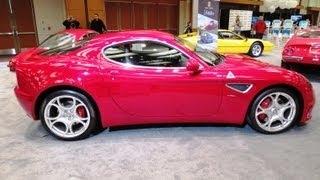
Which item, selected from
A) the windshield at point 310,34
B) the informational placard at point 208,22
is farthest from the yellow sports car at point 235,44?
the windshield at point 310,34

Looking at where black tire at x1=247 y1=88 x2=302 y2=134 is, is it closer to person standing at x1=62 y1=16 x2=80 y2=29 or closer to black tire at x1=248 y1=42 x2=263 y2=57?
black tire at x1=248 y1=42 x2=263 y2=57

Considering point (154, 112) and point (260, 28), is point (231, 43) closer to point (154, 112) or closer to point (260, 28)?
point (260, 28)

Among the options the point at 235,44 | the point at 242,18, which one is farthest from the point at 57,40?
the point at 242,18

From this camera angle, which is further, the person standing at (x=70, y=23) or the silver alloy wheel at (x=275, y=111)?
the person standing at (x=70, y=23)

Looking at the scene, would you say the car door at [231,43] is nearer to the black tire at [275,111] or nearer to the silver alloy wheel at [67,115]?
the black tire at [275,111]

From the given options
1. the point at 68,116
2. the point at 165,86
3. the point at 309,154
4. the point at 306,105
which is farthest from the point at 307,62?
the point at 68,116

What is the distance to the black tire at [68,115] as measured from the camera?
10.7ft

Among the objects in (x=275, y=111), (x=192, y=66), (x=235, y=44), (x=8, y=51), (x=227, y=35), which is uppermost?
(x=192, y=66)

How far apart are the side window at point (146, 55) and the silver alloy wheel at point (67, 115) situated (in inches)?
27.3

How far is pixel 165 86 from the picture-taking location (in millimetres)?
3219

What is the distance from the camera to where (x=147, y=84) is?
126 inches

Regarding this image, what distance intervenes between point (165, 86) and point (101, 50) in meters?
0.85

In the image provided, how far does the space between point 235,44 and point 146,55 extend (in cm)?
703

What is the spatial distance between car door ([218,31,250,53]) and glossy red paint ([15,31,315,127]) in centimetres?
626
